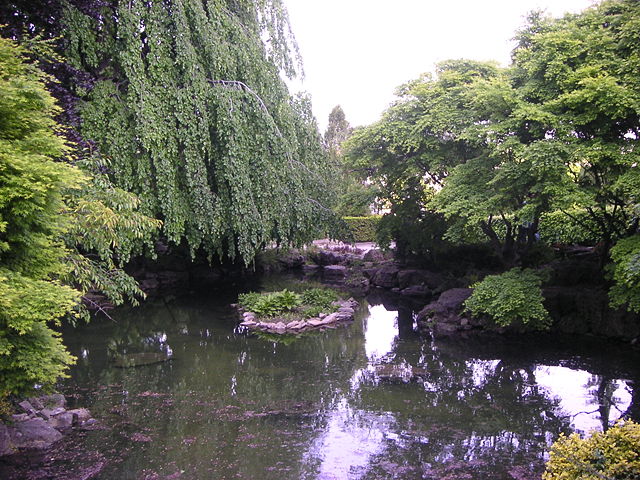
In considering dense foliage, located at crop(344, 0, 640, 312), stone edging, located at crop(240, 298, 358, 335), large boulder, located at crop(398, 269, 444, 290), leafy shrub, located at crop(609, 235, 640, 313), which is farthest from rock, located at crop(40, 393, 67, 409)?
large boulder, located at crop(398, 269, 444, 290)

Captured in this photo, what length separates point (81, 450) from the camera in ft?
14.8

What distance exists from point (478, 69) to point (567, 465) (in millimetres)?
9662

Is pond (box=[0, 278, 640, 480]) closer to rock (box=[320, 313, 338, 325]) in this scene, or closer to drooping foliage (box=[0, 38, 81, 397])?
rock (box=[320, 313, 338, 325])

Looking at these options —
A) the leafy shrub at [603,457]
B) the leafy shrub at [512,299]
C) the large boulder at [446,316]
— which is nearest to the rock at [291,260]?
the large boulder at [446,316]

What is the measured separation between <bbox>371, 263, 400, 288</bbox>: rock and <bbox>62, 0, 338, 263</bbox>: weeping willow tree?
5.77m

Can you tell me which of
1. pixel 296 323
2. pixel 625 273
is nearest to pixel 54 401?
pixel 296 323

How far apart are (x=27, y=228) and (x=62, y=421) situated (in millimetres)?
2685

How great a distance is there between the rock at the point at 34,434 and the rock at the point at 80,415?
1.08ft

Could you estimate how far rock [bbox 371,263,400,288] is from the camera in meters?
14.7

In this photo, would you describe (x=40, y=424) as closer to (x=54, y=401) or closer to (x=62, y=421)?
(x=62, y=421)

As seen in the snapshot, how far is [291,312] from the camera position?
10.5 meters

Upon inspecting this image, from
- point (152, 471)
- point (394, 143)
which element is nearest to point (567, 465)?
point (152, 471)

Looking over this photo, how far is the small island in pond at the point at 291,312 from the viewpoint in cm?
977

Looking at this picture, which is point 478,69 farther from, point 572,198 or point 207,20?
point 207,20
